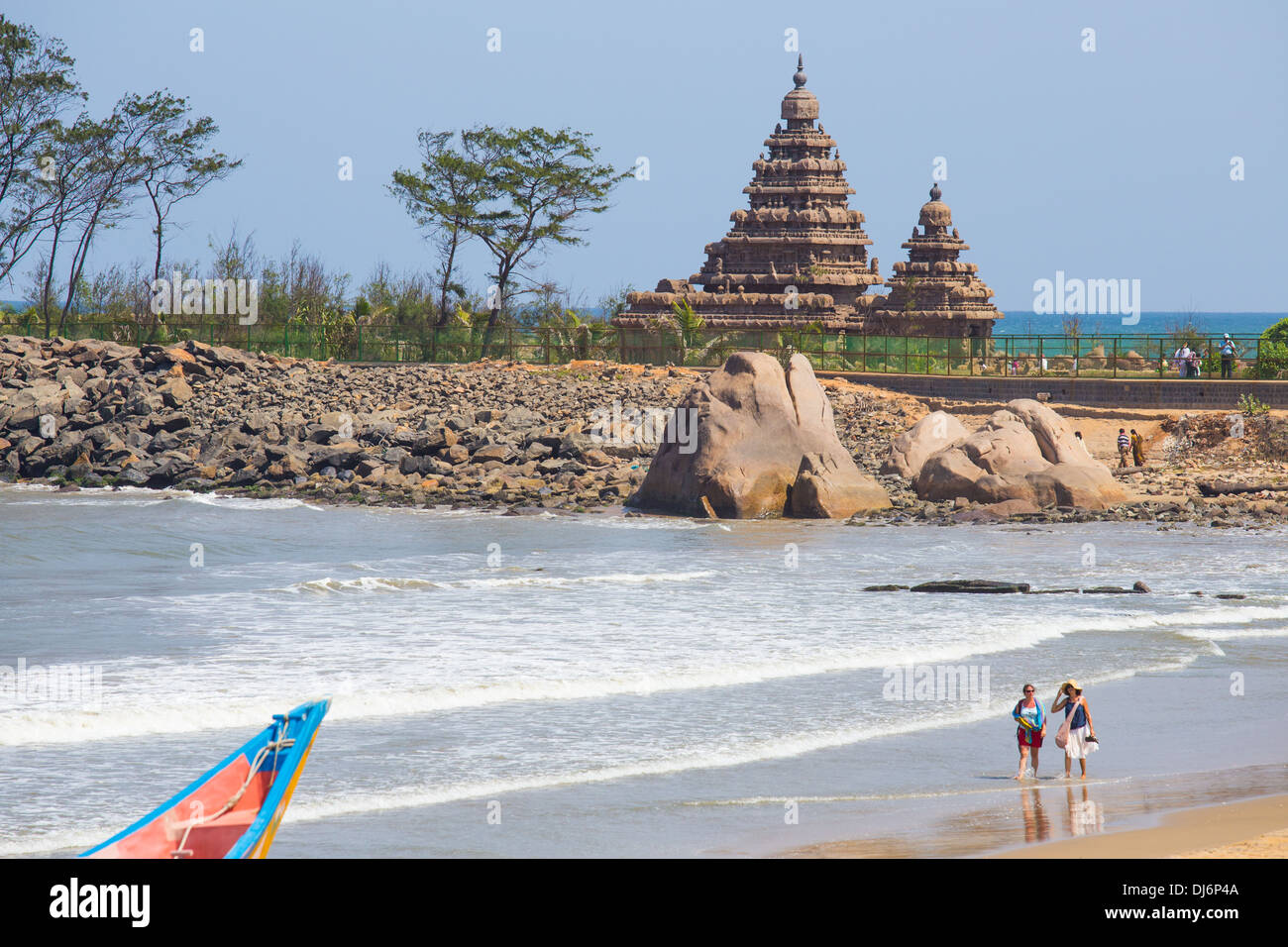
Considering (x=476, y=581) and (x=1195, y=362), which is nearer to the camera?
(x=476, y=581)

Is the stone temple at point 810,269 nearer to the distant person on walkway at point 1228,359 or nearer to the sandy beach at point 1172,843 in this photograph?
the distant person on walkway at point 1228,359

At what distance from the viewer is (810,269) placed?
55.0 metres

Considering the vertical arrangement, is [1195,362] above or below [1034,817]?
above

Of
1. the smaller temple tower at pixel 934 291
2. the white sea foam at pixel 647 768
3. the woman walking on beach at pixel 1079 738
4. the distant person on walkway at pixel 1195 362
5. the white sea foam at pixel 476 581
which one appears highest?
the smaller temple tower at pixel 934 291

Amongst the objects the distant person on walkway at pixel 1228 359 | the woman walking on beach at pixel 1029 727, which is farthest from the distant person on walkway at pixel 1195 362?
the woman walking on beach at pixel 1029 727

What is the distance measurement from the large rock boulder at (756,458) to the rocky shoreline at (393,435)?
38.1 inches

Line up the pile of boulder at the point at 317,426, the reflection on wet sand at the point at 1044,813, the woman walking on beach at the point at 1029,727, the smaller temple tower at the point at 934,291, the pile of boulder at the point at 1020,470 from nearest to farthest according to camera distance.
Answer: the reflection on wet sand at the point at 1044,813
the woman walking on beach at the point at 1029,727
the pile of boulder at the point at 1020,470
the pile of boulder at the point at 317,426
the smaller temple tower at the point at 934,291

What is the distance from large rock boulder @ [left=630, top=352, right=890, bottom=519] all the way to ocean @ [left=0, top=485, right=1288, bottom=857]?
6.30ft

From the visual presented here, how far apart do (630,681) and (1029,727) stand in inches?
173

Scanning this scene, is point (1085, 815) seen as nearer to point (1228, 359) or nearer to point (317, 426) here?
point (317, 426)

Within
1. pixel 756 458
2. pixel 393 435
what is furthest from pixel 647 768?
pixel 393 435

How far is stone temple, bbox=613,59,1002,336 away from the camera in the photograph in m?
53.5

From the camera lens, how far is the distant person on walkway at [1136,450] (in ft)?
109

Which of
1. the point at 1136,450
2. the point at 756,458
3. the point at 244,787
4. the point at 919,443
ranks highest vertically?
the point at 919,443
